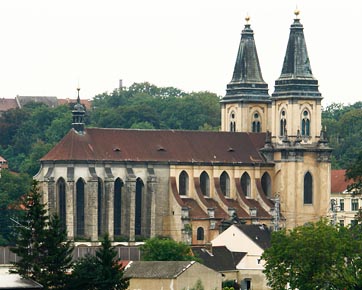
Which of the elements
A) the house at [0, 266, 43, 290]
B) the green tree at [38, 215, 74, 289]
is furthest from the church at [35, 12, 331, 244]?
the house at [0, 266, 43, 290]

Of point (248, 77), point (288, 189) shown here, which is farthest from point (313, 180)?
point (248, 77)

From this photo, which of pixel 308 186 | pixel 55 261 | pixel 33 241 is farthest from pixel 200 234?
pixel 55 261

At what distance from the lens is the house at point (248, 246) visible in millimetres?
124194

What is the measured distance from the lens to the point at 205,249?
424 ft

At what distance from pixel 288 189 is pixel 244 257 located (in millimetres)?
24899

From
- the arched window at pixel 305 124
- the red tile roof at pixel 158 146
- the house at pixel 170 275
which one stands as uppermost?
the arched window at pixel 305 124

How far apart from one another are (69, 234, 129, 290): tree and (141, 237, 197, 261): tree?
90.0 feet

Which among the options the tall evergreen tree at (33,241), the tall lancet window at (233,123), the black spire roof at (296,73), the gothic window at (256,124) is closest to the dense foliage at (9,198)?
the tall lancet window at (233,123)

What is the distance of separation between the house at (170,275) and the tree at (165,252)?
9.90 m

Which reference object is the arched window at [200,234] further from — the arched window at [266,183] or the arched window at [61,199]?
the arched window at [61,199]

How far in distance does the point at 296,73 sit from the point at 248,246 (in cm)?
2611

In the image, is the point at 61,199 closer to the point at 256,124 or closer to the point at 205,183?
the point at 205,183

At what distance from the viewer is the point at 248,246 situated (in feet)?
424

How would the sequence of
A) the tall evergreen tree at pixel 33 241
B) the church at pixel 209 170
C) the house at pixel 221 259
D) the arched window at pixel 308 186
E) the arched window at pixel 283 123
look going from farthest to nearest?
the arched window at pixel 283 123 → the arched window at pixel 308 186 → the church at pixel 209 170 → the house at pixel 221 259 → the tall evergreen tree at pixel 33 241
